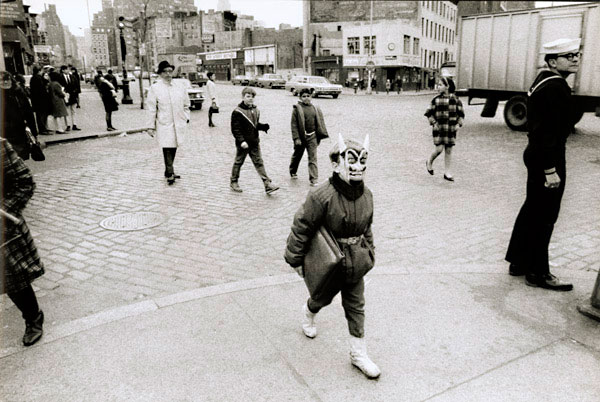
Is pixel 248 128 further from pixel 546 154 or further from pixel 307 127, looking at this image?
pixel 546 154

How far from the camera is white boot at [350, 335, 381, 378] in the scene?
10.4 ft

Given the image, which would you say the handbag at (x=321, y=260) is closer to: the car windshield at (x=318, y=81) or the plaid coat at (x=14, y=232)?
the plaid coat at (x=14, y=232)

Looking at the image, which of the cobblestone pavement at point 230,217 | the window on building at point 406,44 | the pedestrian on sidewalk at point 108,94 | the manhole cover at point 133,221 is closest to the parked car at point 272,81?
the window on building at point 406,44

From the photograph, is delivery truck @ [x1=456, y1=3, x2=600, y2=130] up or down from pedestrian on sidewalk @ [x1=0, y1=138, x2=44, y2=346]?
up

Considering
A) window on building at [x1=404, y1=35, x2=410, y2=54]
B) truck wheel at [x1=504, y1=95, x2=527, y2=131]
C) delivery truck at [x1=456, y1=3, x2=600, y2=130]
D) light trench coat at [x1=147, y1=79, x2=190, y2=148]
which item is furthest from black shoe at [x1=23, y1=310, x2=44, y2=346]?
window on building at [x1=404, y1=35, x2=410, y2=54]

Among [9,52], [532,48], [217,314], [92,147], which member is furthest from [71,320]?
[9,52]

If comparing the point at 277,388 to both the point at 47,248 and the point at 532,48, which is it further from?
the point at 532,48

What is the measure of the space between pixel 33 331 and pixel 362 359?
245cm

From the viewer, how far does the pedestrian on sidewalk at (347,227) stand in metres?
3.00

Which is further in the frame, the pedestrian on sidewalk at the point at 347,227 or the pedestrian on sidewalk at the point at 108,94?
the pedestrian on sidewalk at the point at 108,94

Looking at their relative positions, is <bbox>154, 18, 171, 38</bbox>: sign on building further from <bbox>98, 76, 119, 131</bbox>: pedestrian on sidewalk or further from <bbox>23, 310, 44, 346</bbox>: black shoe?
<bbox>23, 310, 44, 346</bbox>: black shoe

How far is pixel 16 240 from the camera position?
136 inches

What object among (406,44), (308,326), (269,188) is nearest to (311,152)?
(269,188)

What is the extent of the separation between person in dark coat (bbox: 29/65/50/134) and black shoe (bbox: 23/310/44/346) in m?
11.7
